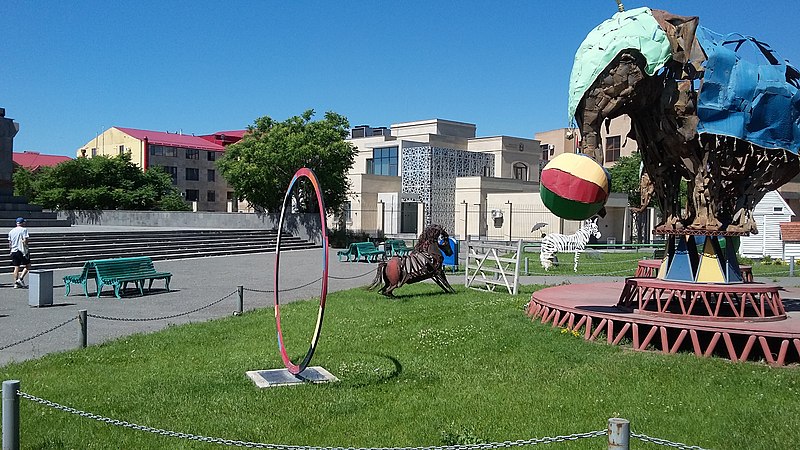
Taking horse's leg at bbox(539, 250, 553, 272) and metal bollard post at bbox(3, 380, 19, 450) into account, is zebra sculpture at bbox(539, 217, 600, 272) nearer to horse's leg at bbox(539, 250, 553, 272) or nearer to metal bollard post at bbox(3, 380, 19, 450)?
horse's leg at bbox(539, 250, 553, 272)

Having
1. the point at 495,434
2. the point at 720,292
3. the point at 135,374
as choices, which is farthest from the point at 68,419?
the point at 720,292

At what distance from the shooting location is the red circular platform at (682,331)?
28.6 feet

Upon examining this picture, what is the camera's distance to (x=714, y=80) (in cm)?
1040

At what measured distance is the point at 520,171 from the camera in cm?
5806

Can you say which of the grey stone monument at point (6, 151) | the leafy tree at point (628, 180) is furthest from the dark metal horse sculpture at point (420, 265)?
the leafy tree at point (628, 180)

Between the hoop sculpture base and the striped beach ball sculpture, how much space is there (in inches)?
147

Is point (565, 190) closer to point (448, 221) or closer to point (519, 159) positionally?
point (448, 221)

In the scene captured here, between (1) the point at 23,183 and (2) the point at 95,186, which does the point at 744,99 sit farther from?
(1) the point at 23,183

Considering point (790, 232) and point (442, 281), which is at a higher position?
point (790, 232)

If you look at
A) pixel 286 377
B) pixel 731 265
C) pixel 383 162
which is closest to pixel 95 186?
pixel 383 162

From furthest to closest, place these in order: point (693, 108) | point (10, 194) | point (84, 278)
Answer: point (10, 194) → point (84, 278) → point (693, 108)

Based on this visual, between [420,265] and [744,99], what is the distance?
26.8ft

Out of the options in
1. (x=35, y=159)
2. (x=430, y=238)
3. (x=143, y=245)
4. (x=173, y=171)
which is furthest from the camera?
(x=35, y=159)

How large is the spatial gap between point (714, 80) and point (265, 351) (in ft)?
27.1
